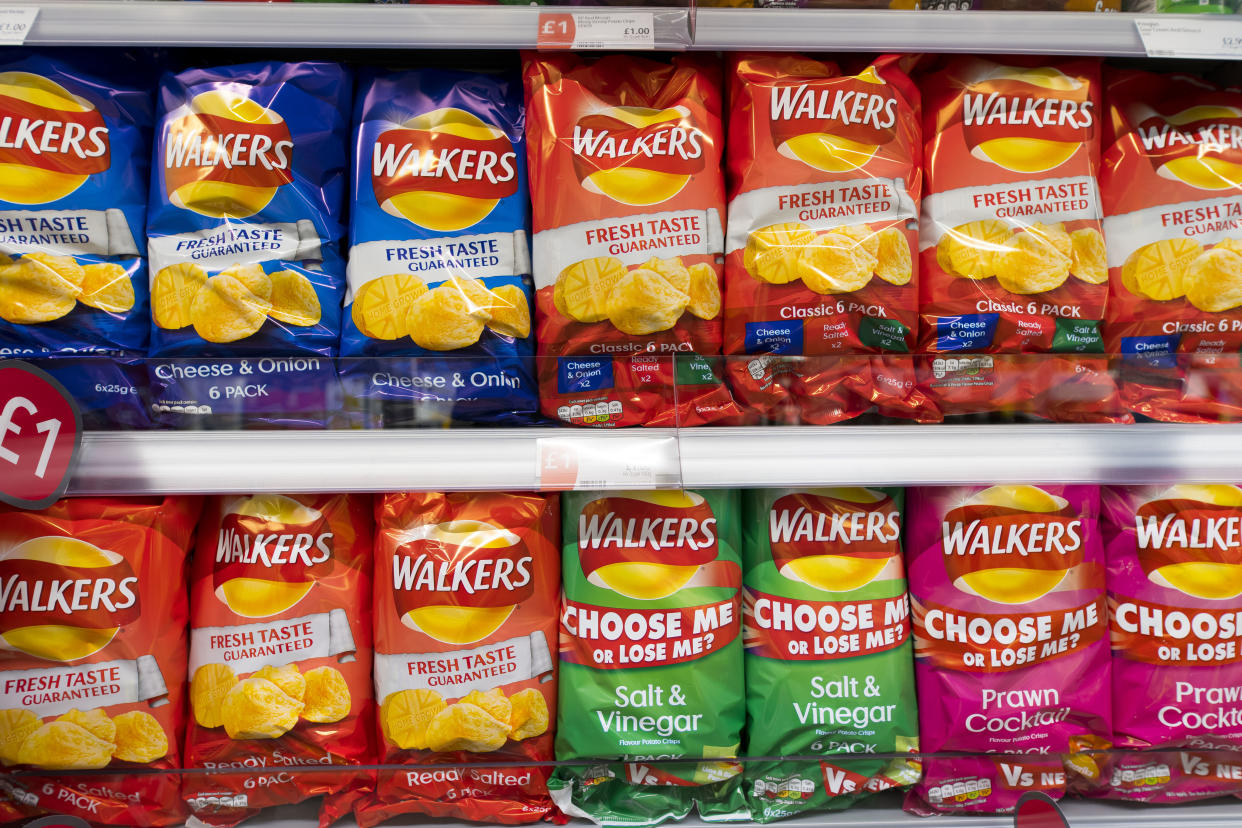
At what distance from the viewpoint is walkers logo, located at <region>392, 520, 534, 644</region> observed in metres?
1.04

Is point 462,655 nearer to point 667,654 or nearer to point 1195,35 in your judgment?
point 667,654

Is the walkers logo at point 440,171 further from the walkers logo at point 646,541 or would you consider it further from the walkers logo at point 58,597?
the walkers logo at point 58,597

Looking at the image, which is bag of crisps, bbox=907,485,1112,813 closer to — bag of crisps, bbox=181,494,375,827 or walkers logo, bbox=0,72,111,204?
bag of crisps, bbox=181,494,375,827

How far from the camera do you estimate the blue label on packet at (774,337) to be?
107 cm

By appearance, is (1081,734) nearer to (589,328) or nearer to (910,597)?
(910,597)

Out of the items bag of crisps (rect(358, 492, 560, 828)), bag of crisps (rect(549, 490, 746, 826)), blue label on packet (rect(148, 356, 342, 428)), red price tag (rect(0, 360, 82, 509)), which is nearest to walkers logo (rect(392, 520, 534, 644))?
bag of crisps (rect(358, 492, 560, 828))

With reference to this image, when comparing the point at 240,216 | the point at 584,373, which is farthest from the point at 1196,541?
the point at 240,216

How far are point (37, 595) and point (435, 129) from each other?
34.4 inches

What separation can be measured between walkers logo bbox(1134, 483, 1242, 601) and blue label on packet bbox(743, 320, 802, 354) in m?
0.60

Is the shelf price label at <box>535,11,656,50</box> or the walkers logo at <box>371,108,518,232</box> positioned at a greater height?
the shelf price label at <box>535,11,656,50</box>

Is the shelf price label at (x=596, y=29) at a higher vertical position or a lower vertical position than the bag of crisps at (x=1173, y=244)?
higher

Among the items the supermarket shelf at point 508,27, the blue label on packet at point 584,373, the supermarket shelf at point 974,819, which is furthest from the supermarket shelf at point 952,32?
the supermarket shelf at point 974,819

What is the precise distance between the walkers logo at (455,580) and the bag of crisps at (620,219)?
308mm

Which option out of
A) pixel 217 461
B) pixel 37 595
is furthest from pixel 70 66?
pixel 37 595
